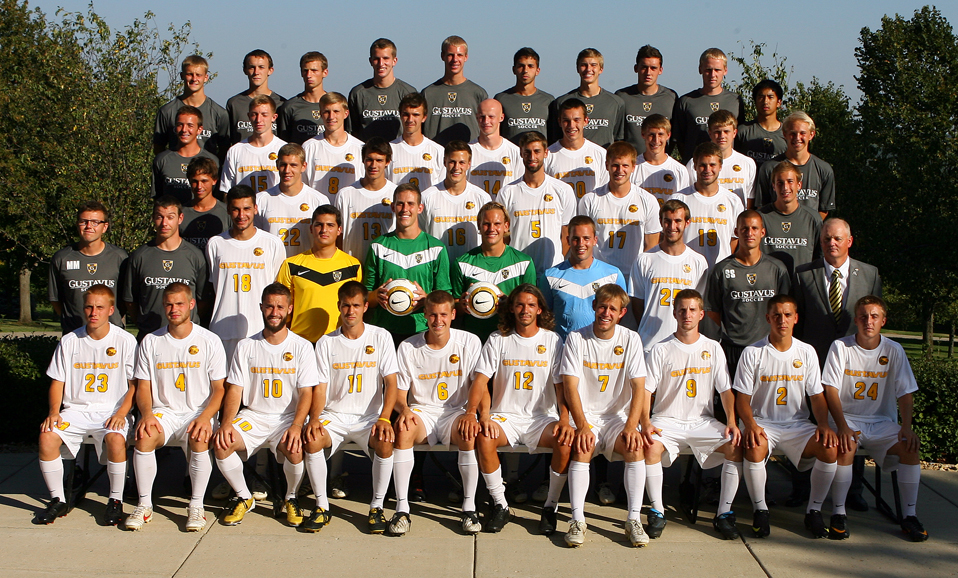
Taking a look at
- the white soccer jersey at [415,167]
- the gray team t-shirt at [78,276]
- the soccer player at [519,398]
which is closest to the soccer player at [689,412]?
the soccer player at [519,398]

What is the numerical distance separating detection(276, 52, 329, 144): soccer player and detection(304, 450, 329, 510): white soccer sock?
4.11 meters

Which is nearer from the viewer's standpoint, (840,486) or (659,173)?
(840,486)

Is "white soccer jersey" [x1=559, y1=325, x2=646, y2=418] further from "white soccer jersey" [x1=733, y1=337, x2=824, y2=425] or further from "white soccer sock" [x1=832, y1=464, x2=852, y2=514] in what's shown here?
"white soccer sock" [x1=832, y1=464, x2=852, y2=514]

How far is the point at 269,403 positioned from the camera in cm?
625

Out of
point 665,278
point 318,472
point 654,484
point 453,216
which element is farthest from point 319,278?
point 654,484

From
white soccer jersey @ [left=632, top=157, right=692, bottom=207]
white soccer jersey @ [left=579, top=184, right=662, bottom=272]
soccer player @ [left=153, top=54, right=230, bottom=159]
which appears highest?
soccer player @ [left=153, top=54, right=230, bottom=159]

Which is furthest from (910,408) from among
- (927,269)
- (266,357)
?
(927,269)

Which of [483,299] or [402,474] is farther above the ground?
[483,299]

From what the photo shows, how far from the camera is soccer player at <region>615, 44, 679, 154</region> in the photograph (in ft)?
29.6

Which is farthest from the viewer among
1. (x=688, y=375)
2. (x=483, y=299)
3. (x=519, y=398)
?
(x=483, y=299)

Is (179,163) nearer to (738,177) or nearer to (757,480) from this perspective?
(738,177)

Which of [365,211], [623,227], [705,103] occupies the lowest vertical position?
[623,227]

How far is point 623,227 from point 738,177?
1.40m

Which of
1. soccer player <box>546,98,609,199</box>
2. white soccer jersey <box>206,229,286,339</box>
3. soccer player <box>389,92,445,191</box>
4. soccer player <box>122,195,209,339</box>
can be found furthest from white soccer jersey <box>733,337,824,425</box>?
soccer player <box>122,195,209,339</box>
